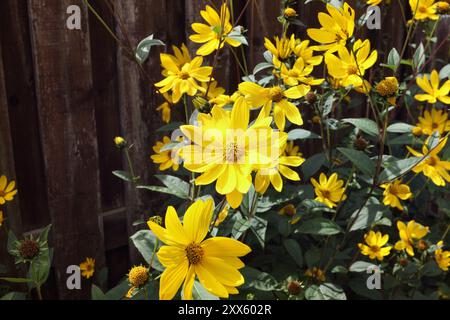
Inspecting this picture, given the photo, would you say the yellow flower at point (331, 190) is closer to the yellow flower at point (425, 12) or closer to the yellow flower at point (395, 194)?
the yellow flower at point (395, 194)

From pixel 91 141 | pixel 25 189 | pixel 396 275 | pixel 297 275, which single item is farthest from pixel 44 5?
pixel 396 275

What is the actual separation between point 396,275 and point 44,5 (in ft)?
4.88

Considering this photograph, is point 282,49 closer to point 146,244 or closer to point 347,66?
point 347,66

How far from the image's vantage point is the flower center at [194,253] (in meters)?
0.92

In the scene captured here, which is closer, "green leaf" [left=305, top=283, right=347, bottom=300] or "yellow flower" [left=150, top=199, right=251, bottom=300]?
"yellow flower" [left=150, top=199, right=251, bottom=300]

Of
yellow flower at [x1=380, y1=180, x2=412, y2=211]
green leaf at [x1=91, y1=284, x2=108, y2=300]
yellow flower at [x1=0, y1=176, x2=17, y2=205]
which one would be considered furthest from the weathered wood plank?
yellow flower at [x1=380, y1=180, x2=412, y2=211]

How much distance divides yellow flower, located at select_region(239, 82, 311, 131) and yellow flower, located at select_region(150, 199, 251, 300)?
1.14 ft

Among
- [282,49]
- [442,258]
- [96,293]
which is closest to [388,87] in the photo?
[282,49]

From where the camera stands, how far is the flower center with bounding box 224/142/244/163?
977mm

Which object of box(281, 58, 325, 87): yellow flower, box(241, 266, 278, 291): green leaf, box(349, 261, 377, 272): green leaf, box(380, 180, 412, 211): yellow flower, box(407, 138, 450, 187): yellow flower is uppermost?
box(281, 58, 325, 87): yellow flower

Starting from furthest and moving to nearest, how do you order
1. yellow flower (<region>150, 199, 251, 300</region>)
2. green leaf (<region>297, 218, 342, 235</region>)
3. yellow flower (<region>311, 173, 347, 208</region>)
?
yellow flower (<region>311, 173, 347, 208</region>) < green leaf (<region>297, 218, 342, 235</region>) < yellow flower (<region>150, 199, 251, 300</region>)

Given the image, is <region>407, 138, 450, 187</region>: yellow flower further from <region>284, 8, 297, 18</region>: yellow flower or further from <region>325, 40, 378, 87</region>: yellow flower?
<region>284, 8, 297, 18</region>: yellow flower

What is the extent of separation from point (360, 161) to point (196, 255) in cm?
68

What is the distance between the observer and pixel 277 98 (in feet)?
4.10
